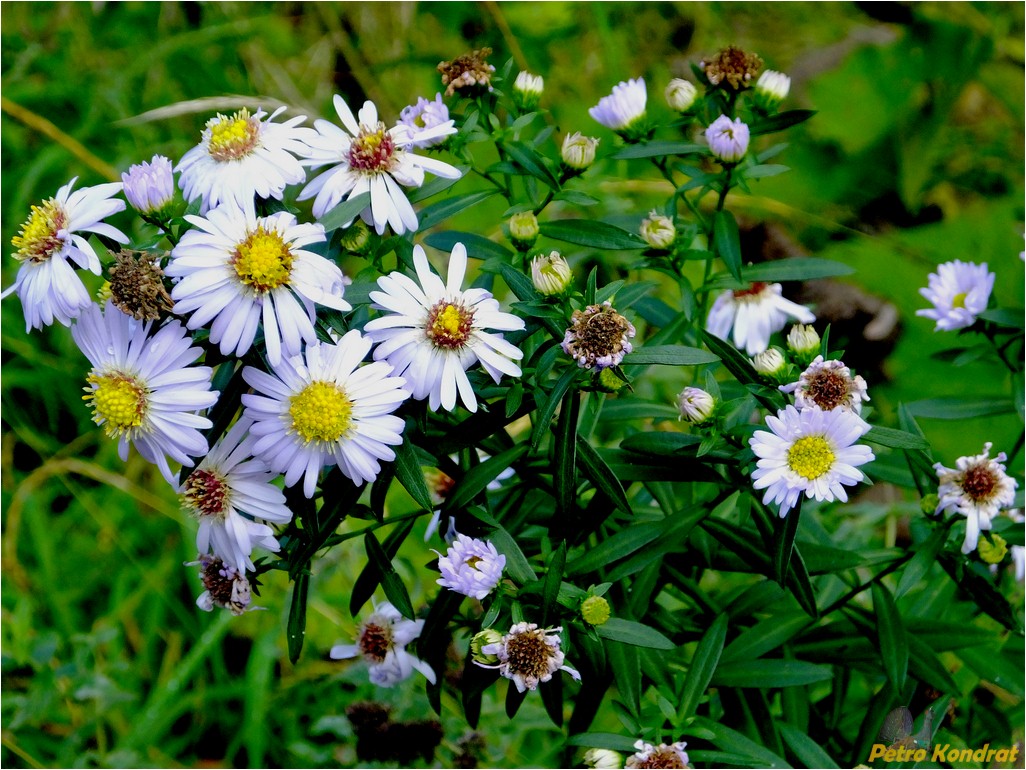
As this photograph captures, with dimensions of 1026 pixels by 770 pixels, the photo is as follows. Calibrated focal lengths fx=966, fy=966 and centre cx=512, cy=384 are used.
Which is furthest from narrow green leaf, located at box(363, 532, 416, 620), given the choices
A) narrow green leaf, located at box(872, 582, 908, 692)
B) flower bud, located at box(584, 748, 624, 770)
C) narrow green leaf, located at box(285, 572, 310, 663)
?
narrow green leaf, located at box(872, 582, 908, 692)

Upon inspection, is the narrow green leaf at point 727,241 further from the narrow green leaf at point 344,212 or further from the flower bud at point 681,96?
the narrow green leaf at point 344,212

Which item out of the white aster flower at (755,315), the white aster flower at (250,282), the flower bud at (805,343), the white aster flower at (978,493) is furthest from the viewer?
the white aster flower at (755,315)

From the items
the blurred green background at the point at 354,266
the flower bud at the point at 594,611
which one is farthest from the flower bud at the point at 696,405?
the blurred green background at the point at 354,266

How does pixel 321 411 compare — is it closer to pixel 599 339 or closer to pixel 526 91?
pixel 599 339

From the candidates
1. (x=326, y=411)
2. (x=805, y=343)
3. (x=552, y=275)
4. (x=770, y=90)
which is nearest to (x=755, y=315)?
(x=770, y=90)

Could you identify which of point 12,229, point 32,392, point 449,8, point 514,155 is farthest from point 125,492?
point 449,8

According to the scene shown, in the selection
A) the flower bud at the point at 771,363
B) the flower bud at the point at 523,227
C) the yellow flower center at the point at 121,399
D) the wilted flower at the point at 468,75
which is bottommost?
the yellow flower center at the point at 121,399

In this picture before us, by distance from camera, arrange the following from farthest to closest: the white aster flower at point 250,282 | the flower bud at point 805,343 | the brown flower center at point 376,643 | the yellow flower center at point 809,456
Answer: the brown flower center at point 376,643 < the flower bud at point 805,343 < the yellow flower center at point 809,456 < the white aster flower at point 250,282
